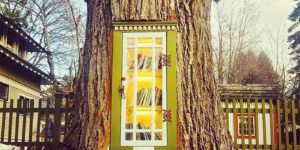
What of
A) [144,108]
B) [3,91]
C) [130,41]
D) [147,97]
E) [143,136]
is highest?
[3,91]

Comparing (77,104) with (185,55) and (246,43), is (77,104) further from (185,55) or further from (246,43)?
(246,43)

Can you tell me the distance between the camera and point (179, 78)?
3.84 meters

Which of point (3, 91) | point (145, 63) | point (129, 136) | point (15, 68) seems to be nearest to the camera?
point (129, 136)

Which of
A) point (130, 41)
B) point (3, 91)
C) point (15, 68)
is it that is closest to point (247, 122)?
point (130, 41)

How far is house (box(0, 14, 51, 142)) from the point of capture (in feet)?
56.1

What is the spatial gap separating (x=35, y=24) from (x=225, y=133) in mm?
26650

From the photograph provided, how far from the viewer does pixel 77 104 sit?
4156 mm

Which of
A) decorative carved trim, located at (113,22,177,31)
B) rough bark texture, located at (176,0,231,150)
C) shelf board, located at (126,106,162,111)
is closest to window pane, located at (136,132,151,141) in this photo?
shelf board, located at (126,106,162,111)

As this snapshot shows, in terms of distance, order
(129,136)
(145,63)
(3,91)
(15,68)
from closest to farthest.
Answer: (129,136)
(145,63)
(3,91)
(15,68)

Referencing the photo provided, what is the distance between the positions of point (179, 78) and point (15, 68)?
16589 mm

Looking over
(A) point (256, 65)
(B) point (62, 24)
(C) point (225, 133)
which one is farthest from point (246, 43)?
(C) point (225, 133)

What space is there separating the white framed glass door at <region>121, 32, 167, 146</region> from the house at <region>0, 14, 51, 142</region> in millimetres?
12502

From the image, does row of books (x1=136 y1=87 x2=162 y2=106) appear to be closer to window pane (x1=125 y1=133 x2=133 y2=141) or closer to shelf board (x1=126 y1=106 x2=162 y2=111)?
shelf board (x1=126 y1=106 x2=162 y2=111)

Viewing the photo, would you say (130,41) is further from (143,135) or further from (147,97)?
(143,135)
